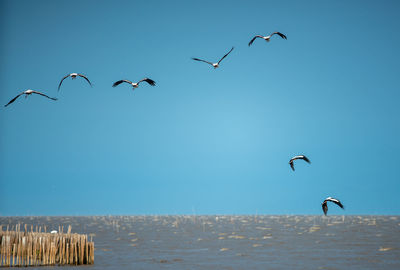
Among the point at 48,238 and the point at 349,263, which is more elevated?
the point at 48,238

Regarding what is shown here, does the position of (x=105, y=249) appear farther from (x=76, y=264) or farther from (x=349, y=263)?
(x=349, y=263)

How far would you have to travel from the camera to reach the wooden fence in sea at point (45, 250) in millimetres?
27141

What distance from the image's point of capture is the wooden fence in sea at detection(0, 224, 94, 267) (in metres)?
27.1

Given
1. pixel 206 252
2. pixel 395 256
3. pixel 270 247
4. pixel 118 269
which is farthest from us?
pixel 270 247

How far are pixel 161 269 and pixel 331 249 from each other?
61.7ft

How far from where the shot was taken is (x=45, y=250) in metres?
27.1

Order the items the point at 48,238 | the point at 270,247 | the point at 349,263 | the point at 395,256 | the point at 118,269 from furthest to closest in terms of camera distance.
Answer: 1. the point at 270,247
2. the point at 395,256
3. the point at 349,263
4. the point at 118,269
5. the point at 48,238

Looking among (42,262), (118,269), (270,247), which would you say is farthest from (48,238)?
(270,247)

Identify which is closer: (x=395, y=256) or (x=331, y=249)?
(x=395, y=256)

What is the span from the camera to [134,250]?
42281mm

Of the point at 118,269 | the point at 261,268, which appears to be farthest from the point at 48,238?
the point at 261,268

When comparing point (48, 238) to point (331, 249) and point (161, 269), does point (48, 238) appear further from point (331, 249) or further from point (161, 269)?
point (331, 249)

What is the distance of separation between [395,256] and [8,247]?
26.1 meters

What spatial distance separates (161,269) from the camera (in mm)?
30281
